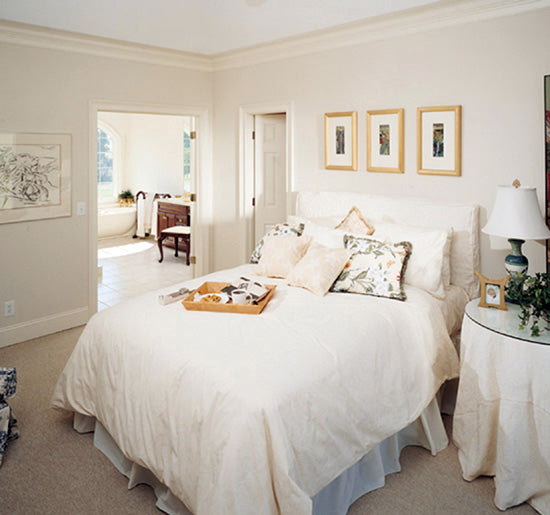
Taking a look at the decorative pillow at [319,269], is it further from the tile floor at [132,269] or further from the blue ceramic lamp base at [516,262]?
the tile floor at [132,269]

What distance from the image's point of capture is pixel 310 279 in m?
3.09

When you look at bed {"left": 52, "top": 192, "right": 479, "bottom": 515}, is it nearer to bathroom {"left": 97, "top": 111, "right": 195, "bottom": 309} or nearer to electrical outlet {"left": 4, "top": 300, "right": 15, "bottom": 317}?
electrical outlet {"left": 4, "top": 300, "right": 15, "bottom": 317}

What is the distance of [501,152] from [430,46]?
955 mm

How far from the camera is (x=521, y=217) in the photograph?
109 inches

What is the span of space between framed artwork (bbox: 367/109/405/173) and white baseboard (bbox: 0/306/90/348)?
2.96 meters

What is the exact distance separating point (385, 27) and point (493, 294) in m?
2.28

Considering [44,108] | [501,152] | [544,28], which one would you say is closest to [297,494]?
[501,152]

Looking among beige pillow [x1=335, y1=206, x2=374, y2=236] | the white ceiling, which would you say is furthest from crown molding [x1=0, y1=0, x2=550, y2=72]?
beige pillow [x1=335, y1=206, x2=374, y2=236]

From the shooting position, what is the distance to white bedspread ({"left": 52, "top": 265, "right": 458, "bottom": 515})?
6.10 ft

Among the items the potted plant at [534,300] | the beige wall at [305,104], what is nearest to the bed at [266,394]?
the potted plant at [534,300]

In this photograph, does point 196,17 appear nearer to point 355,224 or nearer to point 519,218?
point 355,224

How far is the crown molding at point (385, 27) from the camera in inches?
128

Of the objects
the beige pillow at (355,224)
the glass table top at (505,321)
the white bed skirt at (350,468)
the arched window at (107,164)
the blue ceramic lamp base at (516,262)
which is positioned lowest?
the white bed skirt at (350,468)

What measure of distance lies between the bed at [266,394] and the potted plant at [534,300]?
493 mm
